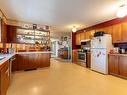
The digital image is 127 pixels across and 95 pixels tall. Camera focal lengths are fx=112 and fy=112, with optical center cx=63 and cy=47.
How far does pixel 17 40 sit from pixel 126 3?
5259 millimetres

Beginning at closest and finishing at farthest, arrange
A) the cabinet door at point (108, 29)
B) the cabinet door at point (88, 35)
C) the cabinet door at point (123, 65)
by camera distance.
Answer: the cabinet door at point (123, 65), the cabinet door at point (108, 29), the cabinet door at point (88, 35)

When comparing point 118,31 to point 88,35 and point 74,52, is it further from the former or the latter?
point 74,52

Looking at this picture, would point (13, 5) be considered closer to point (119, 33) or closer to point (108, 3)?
point (108, 3)

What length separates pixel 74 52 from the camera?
8.32m

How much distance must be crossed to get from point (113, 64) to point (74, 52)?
388 centimetres

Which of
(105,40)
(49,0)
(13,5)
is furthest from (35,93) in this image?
(105,40)

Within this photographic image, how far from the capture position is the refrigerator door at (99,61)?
493 centimetres

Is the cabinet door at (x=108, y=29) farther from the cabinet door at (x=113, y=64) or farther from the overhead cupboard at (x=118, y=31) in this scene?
the cabinet door at (x=113, y=64)

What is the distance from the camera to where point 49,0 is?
331 cm

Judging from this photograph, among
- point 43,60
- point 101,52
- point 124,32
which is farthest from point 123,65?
point 43,60

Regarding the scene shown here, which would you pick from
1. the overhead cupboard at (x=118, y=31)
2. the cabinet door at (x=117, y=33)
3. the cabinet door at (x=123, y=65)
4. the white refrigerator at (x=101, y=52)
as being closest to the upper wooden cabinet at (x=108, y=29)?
the overhead cupboard at (x=118, y=31)

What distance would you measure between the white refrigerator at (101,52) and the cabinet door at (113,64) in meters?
0.17

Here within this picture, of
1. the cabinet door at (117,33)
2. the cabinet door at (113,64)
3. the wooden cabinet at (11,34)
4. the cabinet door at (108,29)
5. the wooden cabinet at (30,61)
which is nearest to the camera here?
the cabinet door at (113,64)

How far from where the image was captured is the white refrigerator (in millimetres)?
4934
